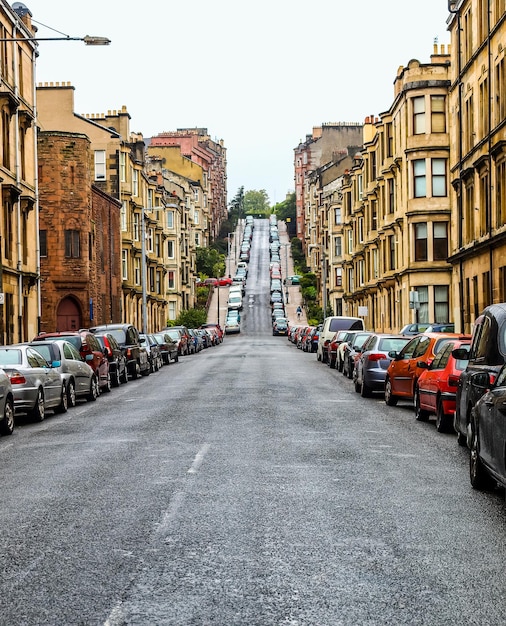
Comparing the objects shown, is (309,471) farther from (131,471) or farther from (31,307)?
(31,307)

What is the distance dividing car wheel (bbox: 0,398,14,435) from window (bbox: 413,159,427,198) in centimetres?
3903

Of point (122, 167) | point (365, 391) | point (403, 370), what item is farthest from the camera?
point (122, 167)

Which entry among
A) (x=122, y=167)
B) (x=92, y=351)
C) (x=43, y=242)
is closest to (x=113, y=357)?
(x=92, y=351)

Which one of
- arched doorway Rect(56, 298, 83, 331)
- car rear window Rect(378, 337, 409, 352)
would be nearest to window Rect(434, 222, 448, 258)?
arched doorway Rect(56, 298, 83, 331)

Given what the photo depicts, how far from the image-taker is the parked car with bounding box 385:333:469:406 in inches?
800

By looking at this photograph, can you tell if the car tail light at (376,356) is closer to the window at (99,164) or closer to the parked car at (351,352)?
the parked car at (351,352)

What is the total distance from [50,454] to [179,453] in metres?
1.87

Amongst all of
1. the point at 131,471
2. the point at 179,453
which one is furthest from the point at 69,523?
the point at 179,453

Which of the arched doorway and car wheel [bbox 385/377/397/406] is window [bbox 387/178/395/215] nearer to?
the arched doorway

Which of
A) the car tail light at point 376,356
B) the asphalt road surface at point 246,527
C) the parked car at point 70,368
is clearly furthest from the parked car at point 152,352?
the asphalt road surface at point 246,527

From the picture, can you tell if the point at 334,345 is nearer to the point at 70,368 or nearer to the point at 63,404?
the point at 70,368

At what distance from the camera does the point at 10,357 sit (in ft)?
67.9

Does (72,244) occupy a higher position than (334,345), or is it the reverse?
(72,244)

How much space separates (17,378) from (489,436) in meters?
11.7
